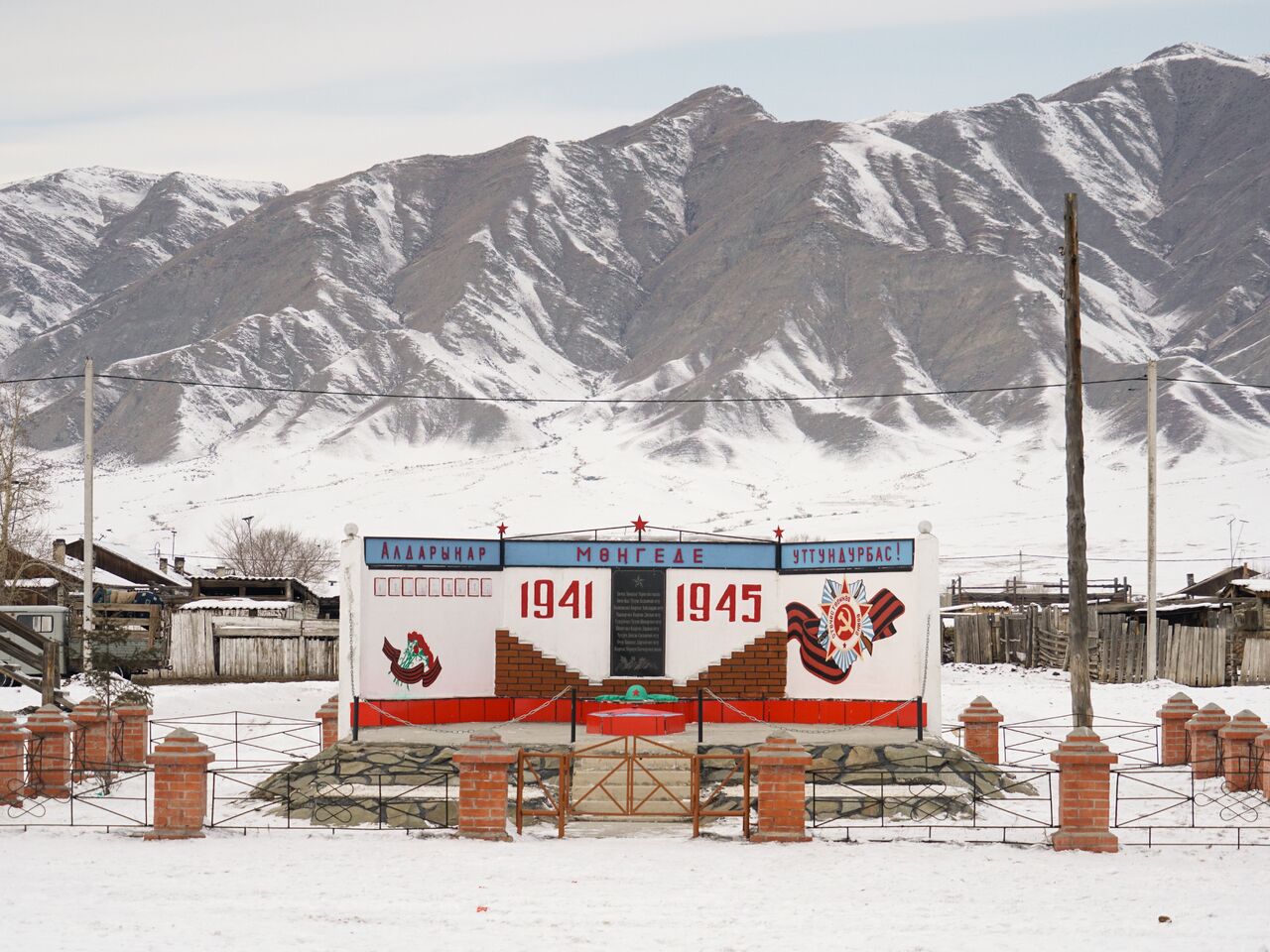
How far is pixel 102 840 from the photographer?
61.6ft

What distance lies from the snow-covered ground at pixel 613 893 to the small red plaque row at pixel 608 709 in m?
5.21

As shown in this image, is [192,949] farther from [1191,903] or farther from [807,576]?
[807,576]

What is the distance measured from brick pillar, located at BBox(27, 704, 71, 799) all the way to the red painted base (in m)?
7.01

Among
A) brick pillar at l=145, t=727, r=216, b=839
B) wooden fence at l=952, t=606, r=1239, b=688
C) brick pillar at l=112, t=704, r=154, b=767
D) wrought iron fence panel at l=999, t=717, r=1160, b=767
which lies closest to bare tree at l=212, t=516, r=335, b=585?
wooden fence at l=952, t=606, r=1239, b=688

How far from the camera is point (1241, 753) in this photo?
2128 cm

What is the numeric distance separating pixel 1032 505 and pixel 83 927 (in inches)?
5026

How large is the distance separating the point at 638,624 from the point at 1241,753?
346 inches

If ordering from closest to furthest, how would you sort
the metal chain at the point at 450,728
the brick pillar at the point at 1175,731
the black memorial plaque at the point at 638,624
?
the metal chain at the point at 450,728 → the brick pillar at the point at 1175,731 → the black memorial plaque at the point at 638,624

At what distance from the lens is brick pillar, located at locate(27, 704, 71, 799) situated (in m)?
22.0

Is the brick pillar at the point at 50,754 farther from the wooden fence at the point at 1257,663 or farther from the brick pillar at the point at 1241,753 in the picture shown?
the wooden fence at the point at 1257,663

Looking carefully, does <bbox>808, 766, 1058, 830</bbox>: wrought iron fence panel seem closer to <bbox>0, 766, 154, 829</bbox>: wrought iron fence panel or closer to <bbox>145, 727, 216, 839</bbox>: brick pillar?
<bbox>145, 727, 216, 839</bbox>: brick pillar

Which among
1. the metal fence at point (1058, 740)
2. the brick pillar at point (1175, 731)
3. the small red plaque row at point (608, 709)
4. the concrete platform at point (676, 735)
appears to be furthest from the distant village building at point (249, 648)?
the brick pillar at point (1175, 731)

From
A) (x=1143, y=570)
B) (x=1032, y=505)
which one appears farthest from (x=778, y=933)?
(x=1032, y=505)

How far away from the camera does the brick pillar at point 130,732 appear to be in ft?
83.0
